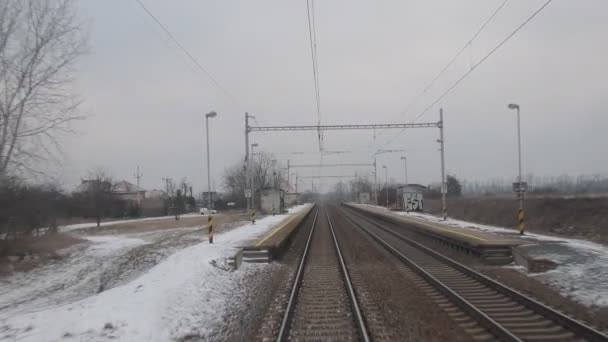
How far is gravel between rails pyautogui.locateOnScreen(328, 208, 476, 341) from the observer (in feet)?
25.3

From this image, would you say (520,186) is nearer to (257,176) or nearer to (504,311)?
(504,311)

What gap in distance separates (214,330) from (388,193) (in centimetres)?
7478

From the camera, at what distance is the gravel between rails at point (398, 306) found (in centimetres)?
771

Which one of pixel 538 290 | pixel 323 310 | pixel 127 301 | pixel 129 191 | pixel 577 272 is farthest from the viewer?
pixel 129 191

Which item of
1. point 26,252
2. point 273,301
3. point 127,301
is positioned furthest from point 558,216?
point 26,252

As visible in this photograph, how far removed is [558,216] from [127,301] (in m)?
31.1

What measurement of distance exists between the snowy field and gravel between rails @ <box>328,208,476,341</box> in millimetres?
3103

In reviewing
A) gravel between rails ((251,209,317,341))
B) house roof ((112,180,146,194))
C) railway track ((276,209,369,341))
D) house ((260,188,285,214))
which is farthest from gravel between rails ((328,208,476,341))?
house roof ((112,180,146,194))

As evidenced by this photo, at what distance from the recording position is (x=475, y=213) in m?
45.9

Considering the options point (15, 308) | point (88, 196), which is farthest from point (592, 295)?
point (88, 196)

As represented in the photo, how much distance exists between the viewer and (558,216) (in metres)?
32.1

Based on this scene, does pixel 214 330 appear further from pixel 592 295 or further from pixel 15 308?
pixel 15 308

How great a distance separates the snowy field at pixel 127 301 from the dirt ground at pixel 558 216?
62.3 ft

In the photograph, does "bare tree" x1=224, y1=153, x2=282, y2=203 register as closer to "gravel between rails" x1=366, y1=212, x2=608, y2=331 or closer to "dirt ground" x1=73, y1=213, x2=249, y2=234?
"dirt ground" x1=73, y1=213, x2=249, y2=234
